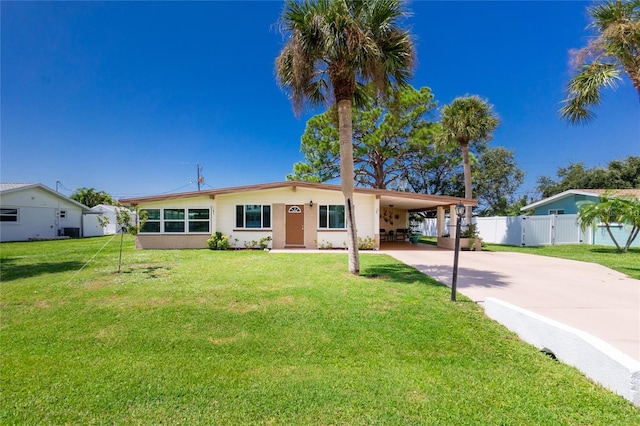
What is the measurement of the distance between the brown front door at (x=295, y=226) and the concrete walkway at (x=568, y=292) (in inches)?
286

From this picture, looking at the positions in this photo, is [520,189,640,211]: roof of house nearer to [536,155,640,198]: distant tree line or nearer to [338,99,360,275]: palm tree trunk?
[536,155,640,198]: distant tree line

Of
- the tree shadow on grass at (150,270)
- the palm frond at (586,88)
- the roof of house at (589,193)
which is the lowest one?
the tree shadow on grass at (150,270)

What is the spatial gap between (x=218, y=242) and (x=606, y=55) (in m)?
16.2

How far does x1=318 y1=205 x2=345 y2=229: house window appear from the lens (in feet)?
50.2

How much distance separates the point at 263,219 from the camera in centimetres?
1542

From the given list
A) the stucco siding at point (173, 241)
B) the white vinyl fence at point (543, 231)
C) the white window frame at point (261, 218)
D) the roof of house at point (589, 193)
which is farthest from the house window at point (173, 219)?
the roof of house at point (589, 193)

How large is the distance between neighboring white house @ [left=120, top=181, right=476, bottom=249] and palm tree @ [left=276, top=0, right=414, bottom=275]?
7.38m

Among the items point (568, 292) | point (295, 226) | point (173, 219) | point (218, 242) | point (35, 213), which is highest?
point (35, 213)

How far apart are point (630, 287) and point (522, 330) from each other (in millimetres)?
4994

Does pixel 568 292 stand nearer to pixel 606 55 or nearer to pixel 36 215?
pixel 606 55

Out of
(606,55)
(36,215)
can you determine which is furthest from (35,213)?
(606,55)

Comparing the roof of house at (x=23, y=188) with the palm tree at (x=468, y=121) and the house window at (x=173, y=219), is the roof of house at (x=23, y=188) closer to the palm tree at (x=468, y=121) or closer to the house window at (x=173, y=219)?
the house window at (x=173, y=219)

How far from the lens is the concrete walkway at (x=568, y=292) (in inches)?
158

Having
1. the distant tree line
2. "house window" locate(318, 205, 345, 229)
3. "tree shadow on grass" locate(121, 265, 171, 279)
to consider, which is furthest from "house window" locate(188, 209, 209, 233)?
the distant tree line
